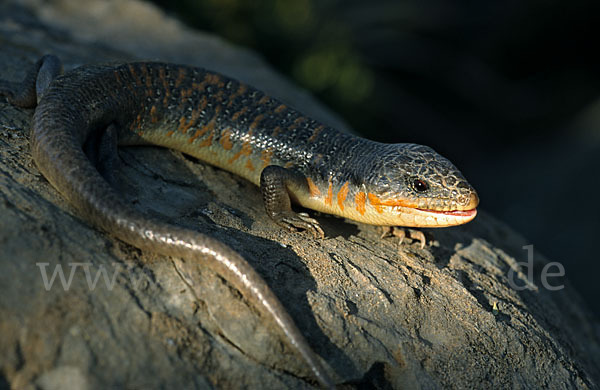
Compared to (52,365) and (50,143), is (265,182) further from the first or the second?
(52,365)

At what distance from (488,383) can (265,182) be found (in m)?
2.92

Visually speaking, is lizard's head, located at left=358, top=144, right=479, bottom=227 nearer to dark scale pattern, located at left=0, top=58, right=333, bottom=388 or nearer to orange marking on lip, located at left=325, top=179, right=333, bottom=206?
orange marking on lip, located at left=325, top=179, right=333, bottom=206

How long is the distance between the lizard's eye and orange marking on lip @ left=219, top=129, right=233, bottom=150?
226 centimetres

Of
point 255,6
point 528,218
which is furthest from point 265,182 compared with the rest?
point 528,218

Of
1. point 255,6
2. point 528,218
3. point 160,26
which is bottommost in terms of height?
point 528,218

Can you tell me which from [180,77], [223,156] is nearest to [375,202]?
[223,156]

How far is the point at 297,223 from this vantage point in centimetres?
563

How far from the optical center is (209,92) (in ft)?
21.9

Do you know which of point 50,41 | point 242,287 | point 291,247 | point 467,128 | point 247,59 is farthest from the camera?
point 467,128

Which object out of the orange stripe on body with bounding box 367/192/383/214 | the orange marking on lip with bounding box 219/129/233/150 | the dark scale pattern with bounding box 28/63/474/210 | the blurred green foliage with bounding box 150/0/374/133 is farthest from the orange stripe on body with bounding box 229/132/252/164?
the blurred green foliage with bounding box 150/0/374/133

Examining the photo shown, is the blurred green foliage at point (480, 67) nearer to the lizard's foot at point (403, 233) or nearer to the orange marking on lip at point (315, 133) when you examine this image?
the orange marking on lip at point (315, 133)

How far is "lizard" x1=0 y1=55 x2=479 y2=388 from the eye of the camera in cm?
421

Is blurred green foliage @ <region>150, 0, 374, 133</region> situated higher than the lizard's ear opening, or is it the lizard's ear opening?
the lizard's ear opening

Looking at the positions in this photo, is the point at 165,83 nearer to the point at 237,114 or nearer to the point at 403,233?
the point at 237,114
